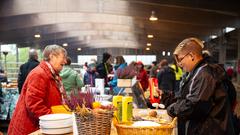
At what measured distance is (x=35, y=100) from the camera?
2.36m

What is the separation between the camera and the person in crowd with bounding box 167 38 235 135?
208 centimetres

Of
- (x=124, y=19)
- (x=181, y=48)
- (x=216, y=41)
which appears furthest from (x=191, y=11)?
(x=181, y=48)

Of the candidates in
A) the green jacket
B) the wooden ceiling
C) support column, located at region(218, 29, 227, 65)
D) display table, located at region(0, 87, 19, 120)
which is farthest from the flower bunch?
support column, located at region(218, 29, 227, 65)

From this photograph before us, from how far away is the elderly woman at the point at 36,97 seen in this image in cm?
236

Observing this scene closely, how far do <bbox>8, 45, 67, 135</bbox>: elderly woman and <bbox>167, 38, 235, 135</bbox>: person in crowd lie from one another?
977mm

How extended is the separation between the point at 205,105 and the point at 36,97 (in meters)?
1.25

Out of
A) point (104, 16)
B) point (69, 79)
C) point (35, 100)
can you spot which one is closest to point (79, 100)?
point (35, 100)

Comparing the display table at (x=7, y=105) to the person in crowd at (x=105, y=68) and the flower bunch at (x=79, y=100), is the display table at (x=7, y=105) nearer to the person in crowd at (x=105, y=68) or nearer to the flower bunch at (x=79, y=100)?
the person in crowd at (x=105, y=68)

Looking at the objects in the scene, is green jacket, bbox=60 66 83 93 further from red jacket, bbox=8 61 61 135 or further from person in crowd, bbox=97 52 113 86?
red jacket, bbox=8 61 61 135

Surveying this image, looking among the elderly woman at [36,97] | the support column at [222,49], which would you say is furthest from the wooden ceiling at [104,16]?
the elderly woman at [36,97]

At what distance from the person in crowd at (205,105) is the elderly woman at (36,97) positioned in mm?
977

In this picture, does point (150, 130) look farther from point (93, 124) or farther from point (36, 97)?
point (36, 97)

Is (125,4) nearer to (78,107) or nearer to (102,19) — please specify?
(102,19)

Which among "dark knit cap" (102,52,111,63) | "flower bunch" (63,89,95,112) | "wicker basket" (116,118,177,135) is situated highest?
"dark knit cap" (102,52,111,63)
